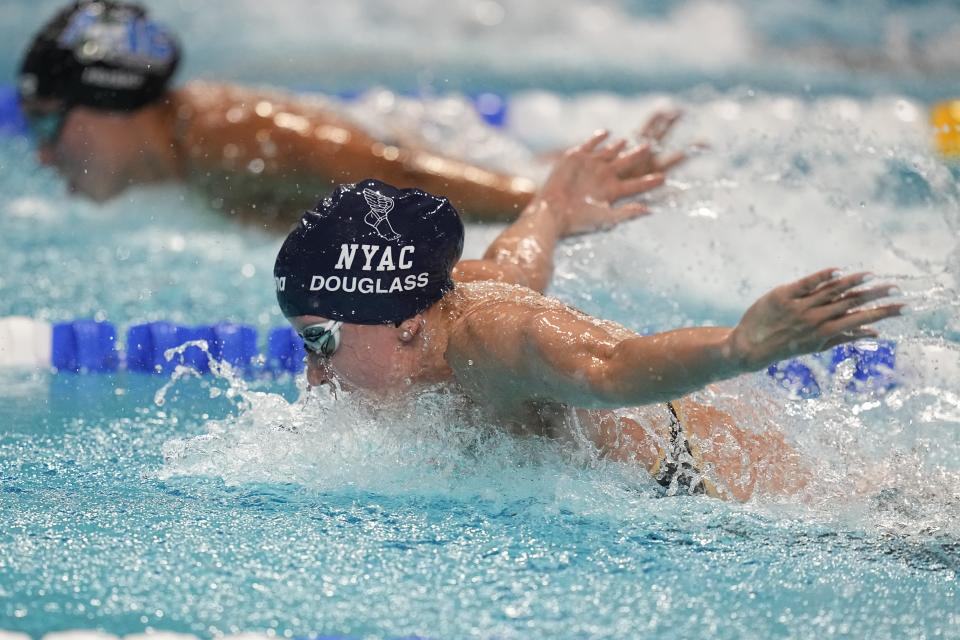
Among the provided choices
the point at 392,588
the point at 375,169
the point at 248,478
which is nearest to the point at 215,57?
the point at 375,169

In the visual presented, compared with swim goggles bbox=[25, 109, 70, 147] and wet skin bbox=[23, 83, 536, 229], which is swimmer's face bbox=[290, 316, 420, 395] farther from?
swim goggles bbox=[25, 109, 70, 147]

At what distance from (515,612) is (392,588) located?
0.21 metres

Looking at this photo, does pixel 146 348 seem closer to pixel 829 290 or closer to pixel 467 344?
pixel 467 344

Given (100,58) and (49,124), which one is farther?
(49,124)

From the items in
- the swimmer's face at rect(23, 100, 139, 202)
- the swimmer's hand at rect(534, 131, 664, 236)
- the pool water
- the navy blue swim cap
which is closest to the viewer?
the pool water

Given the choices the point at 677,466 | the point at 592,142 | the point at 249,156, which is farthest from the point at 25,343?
the point at 677,466

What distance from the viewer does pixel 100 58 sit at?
13.4 ft

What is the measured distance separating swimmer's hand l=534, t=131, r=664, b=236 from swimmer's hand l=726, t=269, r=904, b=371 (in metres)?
1.25

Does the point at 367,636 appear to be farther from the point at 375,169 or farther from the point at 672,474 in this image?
the point at 375,169

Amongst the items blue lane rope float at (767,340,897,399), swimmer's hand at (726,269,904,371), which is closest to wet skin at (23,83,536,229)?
blue lane rope float at (767,340,897,399)

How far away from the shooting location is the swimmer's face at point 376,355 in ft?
7.16

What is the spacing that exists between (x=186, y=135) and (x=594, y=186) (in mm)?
1848

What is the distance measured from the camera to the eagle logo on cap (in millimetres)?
2172

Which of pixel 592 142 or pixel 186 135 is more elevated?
pixel 592 142
